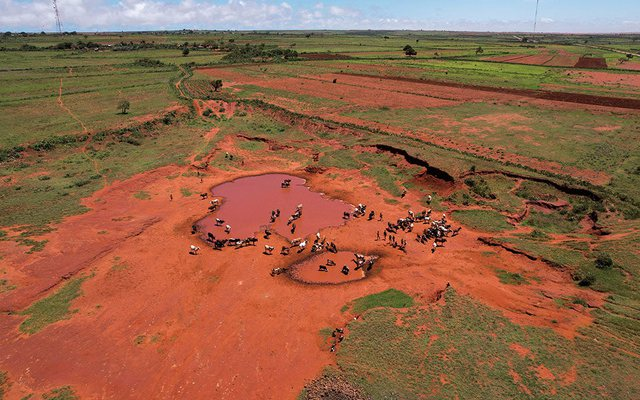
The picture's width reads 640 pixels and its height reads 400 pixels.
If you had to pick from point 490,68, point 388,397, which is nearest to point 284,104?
point 388,397

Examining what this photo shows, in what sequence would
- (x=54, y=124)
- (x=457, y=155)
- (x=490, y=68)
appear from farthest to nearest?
(x=490, y=68)
(x=54, y=124)
(x=457, y=155)

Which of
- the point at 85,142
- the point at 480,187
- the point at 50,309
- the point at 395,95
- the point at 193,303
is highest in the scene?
the point at 395,95

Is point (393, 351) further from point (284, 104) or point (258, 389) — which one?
point (284, 104)

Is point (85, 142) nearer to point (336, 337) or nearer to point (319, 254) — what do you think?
point (319, 254)

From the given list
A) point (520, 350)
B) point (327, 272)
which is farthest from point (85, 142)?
point (520, 350)

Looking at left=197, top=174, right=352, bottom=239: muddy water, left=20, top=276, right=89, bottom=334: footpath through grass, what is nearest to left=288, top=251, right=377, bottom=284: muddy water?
left=197, top=174, right=352, bottom=239: muddy water

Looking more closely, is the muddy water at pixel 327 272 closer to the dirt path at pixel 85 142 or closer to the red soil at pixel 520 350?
the red soil at pixel 520 350

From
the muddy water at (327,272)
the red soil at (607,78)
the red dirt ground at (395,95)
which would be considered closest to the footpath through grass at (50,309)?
the muddy water at (327,272)
